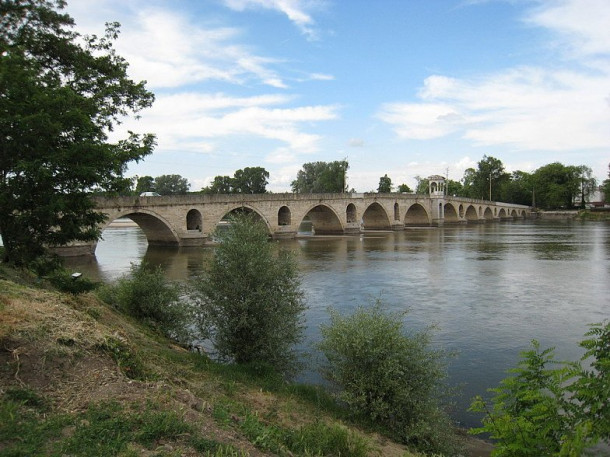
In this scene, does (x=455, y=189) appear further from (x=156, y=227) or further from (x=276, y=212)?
(x=156, y=227)

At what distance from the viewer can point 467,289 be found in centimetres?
2044

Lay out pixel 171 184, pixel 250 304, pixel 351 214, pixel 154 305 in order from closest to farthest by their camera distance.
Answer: pixel 250 304 → pixel 154 305 → pixel 351 214 → pixel 171 184

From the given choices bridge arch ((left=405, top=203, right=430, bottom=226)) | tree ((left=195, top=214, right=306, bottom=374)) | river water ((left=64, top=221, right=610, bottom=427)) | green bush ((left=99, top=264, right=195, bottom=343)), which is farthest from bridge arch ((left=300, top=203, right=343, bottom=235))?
tree ((left=195, top=214, right=306, bottom=374))

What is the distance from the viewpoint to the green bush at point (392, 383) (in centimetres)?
732

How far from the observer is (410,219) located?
73.5 metres

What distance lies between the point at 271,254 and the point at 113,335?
177 inches

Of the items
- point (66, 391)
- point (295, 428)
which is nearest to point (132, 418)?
point (66, 391)

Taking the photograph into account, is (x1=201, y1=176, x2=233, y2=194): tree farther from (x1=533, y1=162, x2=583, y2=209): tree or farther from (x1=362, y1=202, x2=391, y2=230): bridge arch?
(x1=533, y1=162, x2=583, y2=209): tree

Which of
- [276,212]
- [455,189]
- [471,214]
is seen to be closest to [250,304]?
[276,212]

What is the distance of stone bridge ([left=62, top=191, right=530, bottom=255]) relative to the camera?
3509cm

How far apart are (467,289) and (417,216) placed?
5337cm

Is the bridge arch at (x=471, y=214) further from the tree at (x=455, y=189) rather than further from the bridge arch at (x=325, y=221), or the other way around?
the bridge arch at (x=325, y=221)

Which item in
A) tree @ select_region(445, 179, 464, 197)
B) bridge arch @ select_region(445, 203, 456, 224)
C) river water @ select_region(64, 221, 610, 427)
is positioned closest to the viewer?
river water @ select_region(64, 221, 610, 427)

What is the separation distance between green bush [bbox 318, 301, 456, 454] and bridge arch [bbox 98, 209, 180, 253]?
95.9ft
